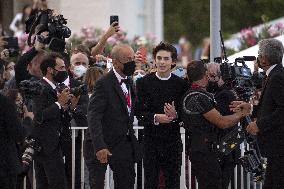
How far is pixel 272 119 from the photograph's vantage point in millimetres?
14602

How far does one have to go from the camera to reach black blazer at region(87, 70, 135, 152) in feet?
48.9

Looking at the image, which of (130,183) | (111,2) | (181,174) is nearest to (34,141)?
(130,183)

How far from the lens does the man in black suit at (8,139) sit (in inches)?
544

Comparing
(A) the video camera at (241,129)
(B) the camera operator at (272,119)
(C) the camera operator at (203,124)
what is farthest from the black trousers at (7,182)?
(B) the camera operator at (272,119)

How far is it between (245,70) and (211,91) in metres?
0.93

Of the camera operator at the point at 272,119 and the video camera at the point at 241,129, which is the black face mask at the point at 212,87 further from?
the camera operator at the point at 272,119

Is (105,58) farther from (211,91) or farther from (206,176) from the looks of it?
(206,176)

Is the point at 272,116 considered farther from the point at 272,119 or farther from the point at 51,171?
the point at 51,171

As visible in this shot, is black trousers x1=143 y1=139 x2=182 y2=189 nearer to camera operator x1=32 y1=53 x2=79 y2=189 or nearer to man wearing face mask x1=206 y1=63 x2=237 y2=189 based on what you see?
man wearing face mask x1=206 y1=63 x2=237 y2=189

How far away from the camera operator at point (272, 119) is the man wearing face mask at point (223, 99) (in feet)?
3.22

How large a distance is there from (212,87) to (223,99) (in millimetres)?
403

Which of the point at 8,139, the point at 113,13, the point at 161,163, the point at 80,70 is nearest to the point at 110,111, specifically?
the point at 161,163

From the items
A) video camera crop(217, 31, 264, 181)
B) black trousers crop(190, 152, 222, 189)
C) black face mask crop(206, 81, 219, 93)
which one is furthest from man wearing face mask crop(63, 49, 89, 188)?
video camera crop(217, 31, 264, 181)

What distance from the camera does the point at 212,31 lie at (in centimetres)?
1695
